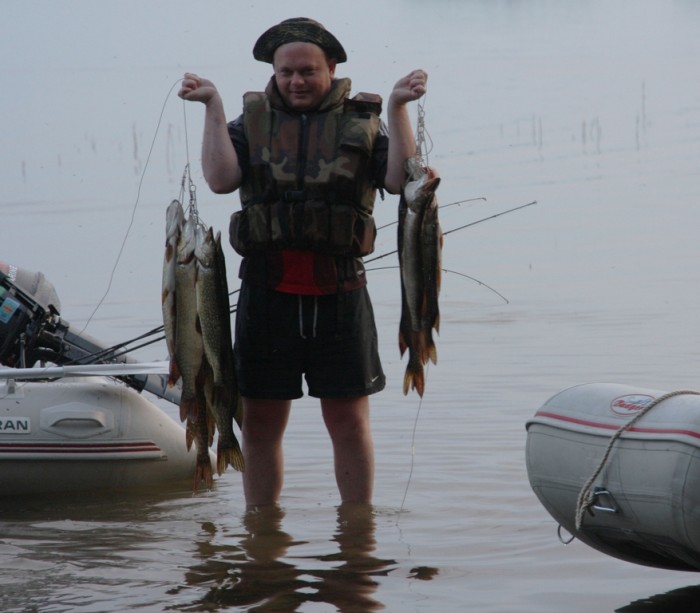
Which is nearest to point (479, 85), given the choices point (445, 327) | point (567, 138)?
point (567, 138)

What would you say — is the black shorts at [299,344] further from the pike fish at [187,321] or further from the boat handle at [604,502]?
the boat handle at [604,502]

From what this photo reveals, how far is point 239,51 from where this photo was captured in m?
48.2

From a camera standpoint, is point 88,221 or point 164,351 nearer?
point 164,351

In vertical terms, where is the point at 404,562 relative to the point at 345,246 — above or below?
below

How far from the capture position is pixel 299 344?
5.46 metres

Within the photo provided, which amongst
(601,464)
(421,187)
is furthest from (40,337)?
(601,464)

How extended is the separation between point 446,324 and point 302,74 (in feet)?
23.9

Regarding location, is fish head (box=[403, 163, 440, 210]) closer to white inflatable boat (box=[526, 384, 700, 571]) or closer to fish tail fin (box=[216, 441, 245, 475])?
white inflatable boat (box=[526, 384, 700, 571])

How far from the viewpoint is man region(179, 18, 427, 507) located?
17.5 feet

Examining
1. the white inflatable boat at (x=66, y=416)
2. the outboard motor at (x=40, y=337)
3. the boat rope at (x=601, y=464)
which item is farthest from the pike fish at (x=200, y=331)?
the outboard motor at (x=40, y=337)

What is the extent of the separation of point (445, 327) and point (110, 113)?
2630 cm

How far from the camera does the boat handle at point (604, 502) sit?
4531mm

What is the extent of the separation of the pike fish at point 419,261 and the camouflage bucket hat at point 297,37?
64 cm

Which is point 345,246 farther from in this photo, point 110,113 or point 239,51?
point 239,51
